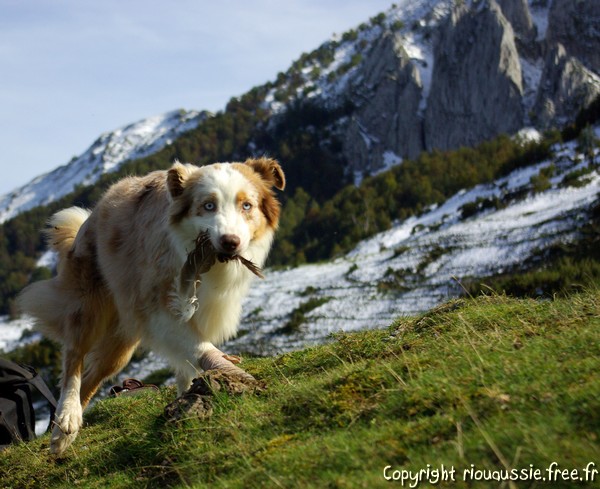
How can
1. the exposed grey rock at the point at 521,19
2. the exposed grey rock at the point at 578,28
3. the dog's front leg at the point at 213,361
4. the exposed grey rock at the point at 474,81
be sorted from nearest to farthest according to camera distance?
the dog's front leg at the point at 213,361
the exposed grey rock at the point at 578,28
the exposed grey rock at the point at 474,81
the exposed grey rock at the point at 521,19

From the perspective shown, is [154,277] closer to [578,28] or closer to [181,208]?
[181,208]

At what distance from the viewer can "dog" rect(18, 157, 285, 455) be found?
270 inches

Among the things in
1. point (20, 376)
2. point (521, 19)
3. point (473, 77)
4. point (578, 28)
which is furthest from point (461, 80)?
point (20, 376)

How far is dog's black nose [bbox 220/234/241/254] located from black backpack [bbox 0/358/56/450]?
11.6ft

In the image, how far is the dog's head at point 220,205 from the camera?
654cm

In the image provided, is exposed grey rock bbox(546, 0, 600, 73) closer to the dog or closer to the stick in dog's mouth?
Result: the dog

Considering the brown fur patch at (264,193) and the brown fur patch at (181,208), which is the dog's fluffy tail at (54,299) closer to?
Result: the brown fur patch at (181,208)

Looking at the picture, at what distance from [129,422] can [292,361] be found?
1.77m

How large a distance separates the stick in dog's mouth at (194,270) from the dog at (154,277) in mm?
25

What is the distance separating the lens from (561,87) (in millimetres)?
115250

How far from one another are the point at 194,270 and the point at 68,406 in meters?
2.16

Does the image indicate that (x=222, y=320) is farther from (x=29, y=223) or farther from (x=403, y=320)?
(x=29, y=223)

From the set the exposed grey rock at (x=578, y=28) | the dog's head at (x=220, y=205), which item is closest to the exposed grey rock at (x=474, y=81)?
the exposed grey rock at (x=578, y=28)

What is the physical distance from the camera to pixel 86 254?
832 cm
